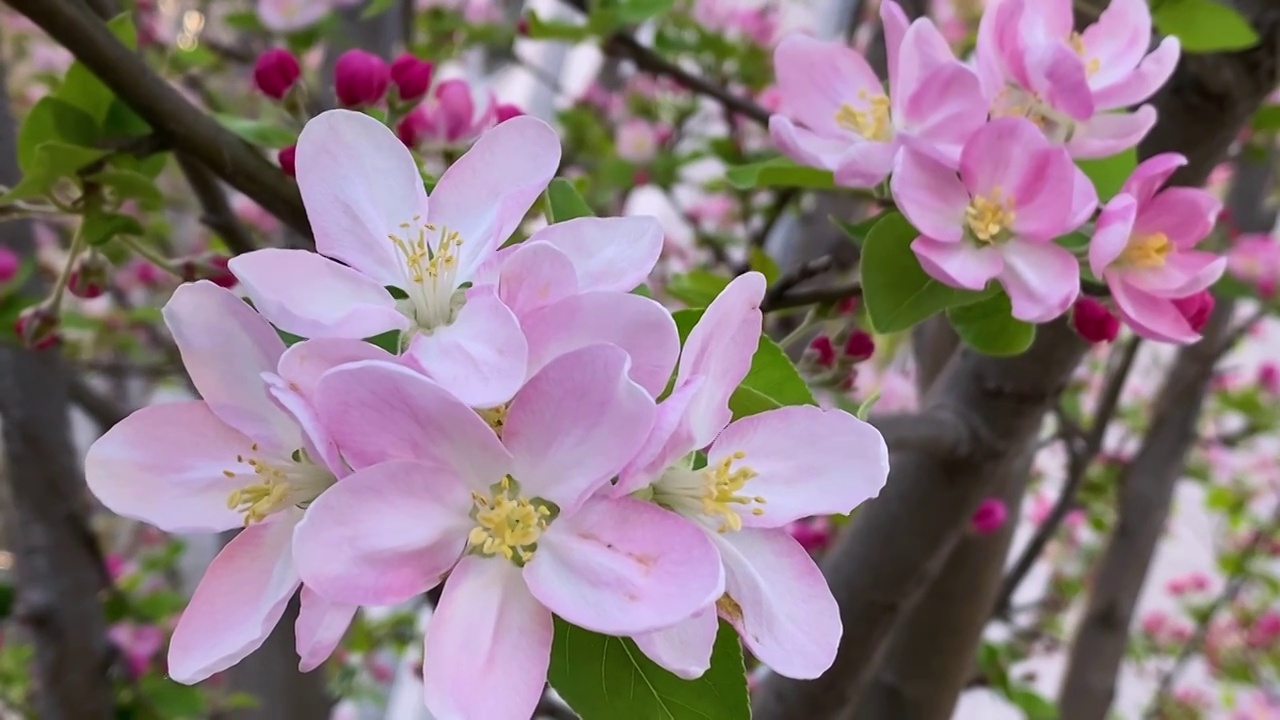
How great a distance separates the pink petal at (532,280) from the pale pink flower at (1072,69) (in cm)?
21

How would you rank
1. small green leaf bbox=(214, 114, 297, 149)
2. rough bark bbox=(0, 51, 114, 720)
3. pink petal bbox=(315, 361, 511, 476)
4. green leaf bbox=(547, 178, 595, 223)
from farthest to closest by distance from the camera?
rough bark bbox=(0, 51, 114, 720) → small green leaf bbox=(214, 114, 297, 149) → green leaf bbox=(547, 178, 595, 223) → pink petal bbox=(315, 361, 511, 476)

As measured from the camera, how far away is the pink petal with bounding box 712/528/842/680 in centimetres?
26

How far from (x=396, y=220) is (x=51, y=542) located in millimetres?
753

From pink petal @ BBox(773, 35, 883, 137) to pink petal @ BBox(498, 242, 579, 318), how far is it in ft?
0.71

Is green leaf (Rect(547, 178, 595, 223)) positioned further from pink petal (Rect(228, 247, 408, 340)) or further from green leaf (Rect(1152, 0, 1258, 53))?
green leaf (Rect(1152, 0, 1258, 53))

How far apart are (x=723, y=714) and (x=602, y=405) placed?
11 centimetres

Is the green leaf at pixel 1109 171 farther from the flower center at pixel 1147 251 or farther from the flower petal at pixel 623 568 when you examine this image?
the flower petal at pixel 623 568

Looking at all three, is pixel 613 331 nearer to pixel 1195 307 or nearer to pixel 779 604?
pixel 779 604

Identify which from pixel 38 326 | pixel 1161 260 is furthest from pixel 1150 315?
pixel 38 326

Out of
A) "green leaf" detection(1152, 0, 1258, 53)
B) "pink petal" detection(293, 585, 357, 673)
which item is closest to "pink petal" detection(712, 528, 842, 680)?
"pink petal" detection(293, 585, 357, 673)

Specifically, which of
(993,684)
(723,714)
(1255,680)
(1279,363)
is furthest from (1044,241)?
(1279,363)

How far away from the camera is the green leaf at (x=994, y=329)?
1.30 feet

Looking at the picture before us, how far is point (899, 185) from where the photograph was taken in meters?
0.35

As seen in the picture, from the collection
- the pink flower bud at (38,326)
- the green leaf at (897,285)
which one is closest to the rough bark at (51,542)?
the pink flower bud at (38,326)
